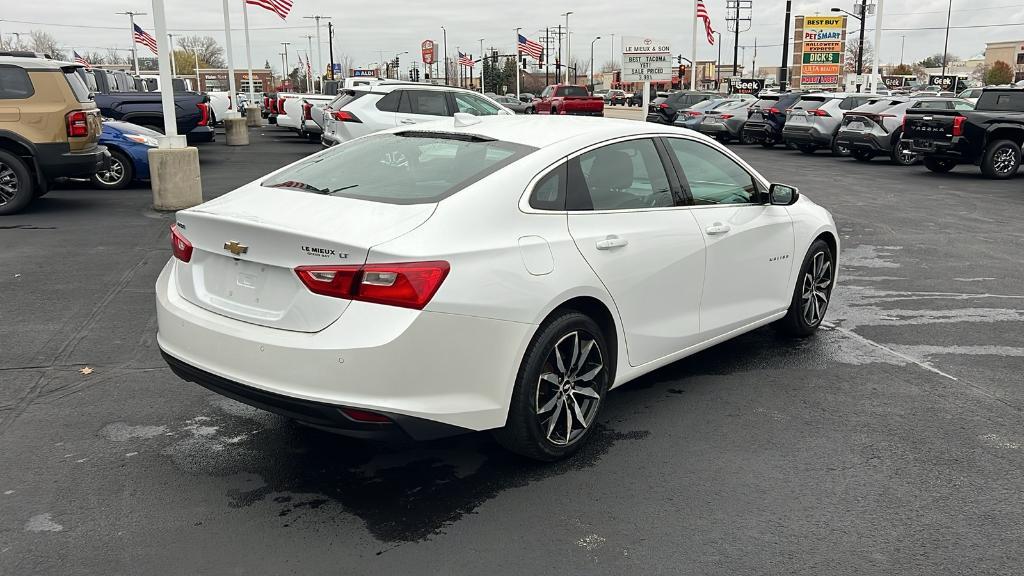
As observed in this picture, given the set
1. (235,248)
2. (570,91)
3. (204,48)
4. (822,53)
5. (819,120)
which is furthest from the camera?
(204,48)

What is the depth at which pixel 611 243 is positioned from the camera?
432 centimetres

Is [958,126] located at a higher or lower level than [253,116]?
higher

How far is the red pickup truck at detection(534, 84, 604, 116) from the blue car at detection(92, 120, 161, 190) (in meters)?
28.5

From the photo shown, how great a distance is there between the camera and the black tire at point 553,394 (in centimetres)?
392

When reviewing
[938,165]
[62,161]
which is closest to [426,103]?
[62,161]

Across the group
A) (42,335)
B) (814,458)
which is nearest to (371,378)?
(814,458)

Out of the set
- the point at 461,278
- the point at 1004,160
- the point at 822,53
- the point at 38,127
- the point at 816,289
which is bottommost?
the point at 1004,160

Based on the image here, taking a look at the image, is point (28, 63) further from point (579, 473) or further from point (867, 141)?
point (867, 141)

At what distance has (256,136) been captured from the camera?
32.9 metres

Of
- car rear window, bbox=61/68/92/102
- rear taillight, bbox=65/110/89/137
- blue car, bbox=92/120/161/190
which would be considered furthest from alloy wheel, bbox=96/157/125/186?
rear taillight, bbox=65/110/89/137

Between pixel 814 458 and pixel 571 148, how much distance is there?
1.94 metres

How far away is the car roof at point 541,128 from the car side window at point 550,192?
0.66ft

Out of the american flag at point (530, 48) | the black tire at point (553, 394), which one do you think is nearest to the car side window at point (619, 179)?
the black tire at point (553, 394)

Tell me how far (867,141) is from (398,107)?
12.1 m
